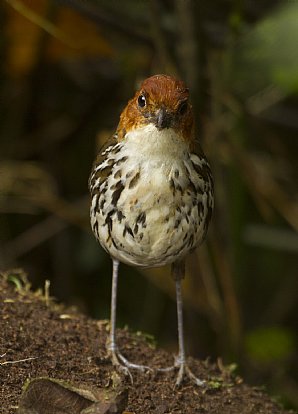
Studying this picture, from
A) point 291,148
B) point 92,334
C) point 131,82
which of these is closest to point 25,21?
point 131,82

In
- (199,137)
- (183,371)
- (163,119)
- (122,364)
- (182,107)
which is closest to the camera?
(163,119)

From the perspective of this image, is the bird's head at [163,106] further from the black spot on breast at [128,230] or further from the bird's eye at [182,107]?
the black spot on breast at [128,230]

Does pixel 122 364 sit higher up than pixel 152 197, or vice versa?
pixel 152 197

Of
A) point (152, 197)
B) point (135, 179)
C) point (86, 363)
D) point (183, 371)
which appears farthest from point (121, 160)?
point (183, 371)

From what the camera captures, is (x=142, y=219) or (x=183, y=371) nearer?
(x=142, y=219)

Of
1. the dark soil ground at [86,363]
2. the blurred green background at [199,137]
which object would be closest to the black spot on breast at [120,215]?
the dark soil ground at [86,363]

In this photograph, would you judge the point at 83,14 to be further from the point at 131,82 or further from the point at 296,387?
the point at 296,387

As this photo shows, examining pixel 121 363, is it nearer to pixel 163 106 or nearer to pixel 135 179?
pixel 135 179
